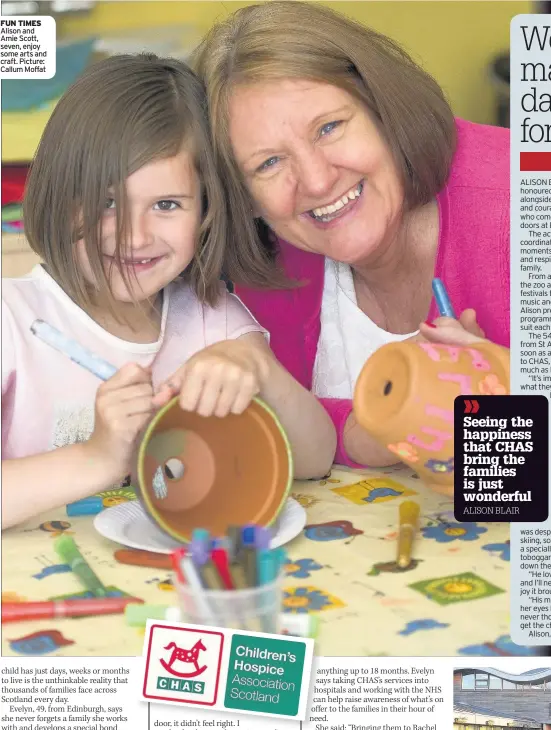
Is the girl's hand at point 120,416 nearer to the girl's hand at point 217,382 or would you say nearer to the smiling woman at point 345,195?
the girl's hand at point 217,382

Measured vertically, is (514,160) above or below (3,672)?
above

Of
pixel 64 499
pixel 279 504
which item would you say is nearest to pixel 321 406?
pixel 279 504

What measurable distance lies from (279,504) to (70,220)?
0.30m

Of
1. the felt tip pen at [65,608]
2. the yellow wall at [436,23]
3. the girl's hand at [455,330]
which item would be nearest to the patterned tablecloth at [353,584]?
the felt tip pen at [65,608]

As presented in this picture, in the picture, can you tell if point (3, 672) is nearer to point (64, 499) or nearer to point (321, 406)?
point (64, 499)

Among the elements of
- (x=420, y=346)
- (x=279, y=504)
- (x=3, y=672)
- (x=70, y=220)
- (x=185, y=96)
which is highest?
(x=185, y=96)

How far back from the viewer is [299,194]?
2.56 ft

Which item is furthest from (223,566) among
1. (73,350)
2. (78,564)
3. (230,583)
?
(73,350)

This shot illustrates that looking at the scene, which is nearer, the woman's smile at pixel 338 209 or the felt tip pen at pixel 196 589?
the felt tip pen at pixel 196 589

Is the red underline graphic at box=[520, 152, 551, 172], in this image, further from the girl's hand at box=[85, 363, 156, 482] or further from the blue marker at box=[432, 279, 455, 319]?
the girl's hand at box=[85, 363, 156, 482]

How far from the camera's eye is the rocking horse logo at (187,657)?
2.30ft

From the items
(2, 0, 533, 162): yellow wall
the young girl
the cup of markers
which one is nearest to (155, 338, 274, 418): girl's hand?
the young girl

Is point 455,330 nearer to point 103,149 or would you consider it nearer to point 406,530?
point 406,530

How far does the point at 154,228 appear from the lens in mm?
757
